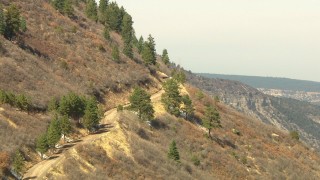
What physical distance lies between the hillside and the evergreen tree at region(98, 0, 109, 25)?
511 inches

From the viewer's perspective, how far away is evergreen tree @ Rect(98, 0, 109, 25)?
12875cm

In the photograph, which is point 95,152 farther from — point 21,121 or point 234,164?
point 234,164

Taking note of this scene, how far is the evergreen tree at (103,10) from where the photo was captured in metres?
129

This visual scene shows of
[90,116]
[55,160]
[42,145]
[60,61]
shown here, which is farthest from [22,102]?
[60,61]

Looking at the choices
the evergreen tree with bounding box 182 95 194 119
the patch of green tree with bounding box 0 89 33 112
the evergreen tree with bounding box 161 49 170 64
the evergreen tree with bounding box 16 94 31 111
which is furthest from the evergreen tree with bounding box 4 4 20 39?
the evergreen tree with bounding box 161 49 170 64

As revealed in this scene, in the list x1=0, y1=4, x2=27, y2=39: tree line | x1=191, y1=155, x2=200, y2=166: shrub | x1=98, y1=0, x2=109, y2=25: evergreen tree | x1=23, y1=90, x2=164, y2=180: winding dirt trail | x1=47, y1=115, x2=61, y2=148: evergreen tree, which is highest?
x1=98, y1=0, x2=109, y2=25: evergreen tree

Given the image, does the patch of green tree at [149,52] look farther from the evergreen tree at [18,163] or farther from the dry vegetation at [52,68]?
the evergreen tree at [18,163]

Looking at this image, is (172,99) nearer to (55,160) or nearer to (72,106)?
(72,106)

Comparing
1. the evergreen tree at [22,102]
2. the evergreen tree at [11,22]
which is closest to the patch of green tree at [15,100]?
the evergreen tree at [22,102]

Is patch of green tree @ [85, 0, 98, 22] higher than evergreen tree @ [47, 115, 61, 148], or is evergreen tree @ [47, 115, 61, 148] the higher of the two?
patch of green tree @ [85, 0, 98, 22]

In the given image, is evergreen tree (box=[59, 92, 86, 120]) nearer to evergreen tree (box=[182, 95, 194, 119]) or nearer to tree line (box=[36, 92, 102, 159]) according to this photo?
tree line (box=[36, 92, 102, 159])

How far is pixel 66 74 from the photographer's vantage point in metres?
77.6

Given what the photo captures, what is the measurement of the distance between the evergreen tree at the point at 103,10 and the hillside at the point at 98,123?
42.6 ft

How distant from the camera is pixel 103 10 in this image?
444 feet
